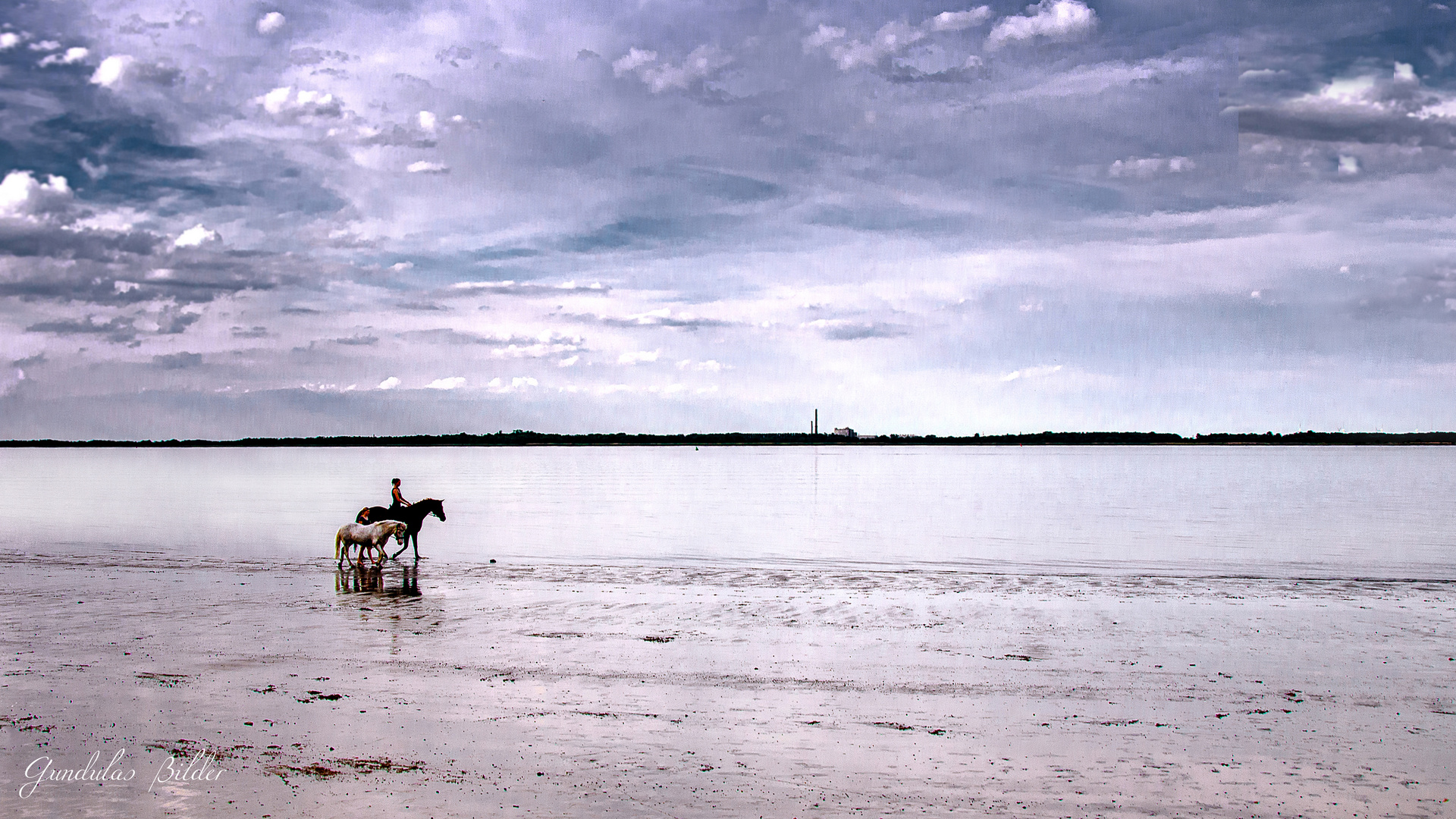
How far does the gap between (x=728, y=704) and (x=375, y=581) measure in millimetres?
14615

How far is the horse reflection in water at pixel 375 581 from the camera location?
72.2 feet

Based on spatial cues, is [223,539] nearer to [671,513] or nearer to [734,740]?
[671,513]

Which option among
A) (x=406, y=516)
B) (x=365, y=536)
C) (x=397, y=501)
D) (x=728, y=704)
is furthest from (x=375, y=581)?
(x=728, y=704)

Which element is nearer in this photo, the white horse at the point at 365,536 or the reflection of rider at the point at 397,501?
the white horse at the point at 365,536

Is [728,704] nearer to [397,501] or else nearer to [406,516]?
[406,516]

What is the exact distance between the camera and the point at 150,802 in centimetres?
861

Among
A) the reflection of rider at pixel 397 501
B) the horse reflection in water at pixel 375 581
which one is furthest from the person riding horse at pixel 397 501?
the horse reflection in water at pixel 375 581

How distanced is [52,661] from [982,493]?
58.8m

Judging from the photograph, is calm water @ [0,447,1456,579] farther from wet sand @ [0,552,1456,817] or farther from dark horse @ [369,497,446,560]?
wet sand @ [0,552,1456,817]

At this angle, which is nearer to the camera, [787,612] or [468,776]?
[468,776]

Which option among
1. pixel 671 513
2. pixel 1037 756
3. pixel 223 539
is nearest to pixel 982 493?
pixel 671 513

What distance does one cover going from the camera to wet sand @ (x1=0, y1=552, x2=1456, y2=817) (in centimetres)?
889

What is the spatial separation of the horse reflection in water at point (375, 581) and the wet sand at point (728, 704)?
1472mm

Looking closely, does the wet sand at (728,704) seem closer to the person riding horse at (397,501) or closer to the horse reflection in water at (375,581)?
the horse reflection in water at (375,581)
